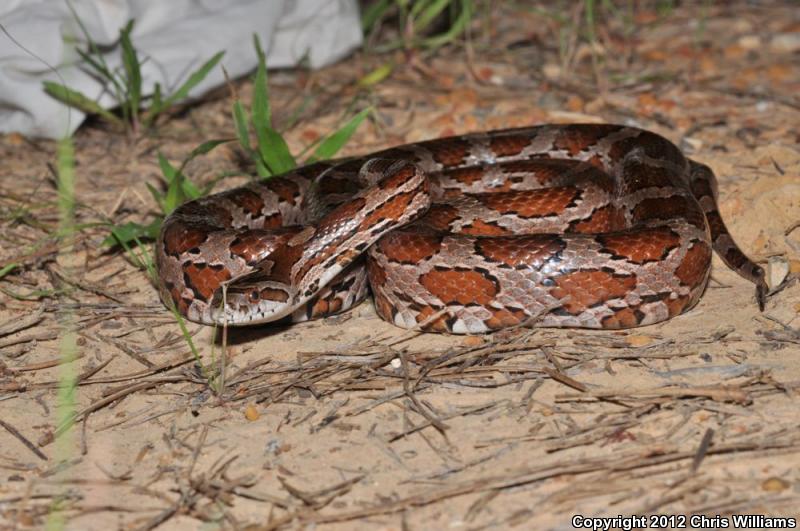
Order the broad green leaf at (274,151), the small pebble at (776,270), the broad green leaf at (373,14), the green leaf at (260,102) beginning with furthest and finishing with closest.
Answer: the broad green leaf at (373,14) < the broad green leaf at (274,151) < the green leaf at (260,102) < the small pebble at (776,270)

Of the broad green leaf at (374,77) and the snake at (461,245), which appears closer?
the snake at (461,245)

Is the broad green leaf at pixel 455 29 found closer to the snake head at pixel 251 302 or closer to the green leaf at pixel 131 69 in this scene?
the green leaf at pixel 131 69

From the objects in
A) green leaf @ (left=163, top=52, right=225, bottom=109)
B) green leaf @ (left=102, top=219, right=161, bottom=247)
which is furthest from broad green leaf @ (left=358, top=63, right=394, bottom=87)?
green leaf @ (left=102, top=219, right=161, bottom=247)

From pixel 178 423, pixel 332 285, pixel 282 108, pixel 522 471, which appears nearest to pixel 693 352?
pixel 522 471

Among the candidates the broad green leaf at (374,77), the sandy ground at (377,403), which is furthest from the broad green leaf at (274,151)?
the broad green leaf at (374,77)

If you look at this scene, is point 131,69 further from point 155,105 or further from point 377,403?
point 377,403

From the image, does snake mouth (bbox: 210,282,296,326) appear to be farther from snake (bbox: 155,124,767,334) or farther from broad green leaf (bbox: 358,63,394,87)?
broad green leaf (bbox: 358,63,394,87)
